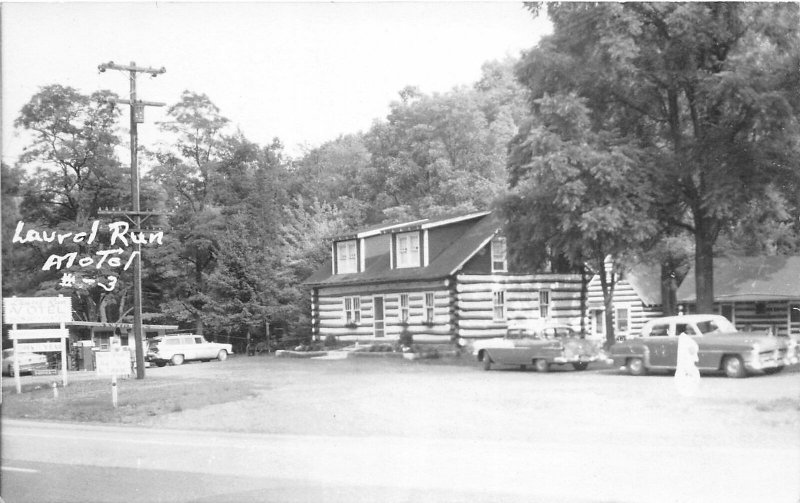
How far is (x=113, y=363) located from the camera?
9.80m

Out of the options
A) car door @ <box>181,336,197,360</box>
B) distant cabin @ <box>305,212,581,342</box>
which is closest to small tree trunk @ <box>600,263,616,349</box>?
distant cabin @ <box>305,212,581,342</box>

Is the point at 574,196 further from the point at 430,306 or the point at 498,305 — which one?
the point at 498,305

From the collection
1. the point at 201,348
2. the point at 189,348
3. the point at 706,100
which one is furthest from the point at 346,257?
Answer: the point at 706,100

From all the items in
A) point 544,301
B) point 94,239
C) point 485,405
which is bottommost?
point 485,405

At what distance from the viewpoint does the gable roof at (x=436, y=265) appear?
45.6 feet

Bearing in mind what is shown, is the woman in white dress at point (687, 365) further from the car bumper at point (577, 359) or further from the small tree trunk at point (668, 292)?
the car bumper at point (577, 359)

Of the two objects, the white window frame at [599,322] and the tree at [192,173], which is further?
the white window frame at [599,322]

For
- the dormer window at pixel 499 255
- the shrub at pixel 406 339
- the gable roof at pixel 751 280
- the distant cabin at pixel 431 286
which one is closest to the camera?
the gable roof at pixel 751 280

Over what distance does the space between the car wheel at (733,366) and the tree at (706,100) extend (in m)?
1.03

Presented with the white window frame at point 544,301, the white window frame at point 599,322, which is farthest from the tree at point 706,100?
the white window frame at point 544,301

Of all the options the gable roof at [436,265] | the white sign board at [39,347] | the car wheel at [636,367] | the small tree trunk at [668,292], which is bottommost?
the car wheel at [636,367]

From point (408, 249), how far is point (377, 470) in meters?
5.26

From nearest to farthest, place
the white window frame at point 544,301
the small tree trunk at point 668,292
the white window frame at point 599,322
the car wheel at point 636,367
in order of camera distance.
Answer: the car wheel at point 636,367
the small tree trunk at point 668,292
the white window frame at point 599,322
the white window frame at point 544,301

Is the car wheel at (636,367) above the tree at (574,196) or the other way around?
the other way around
